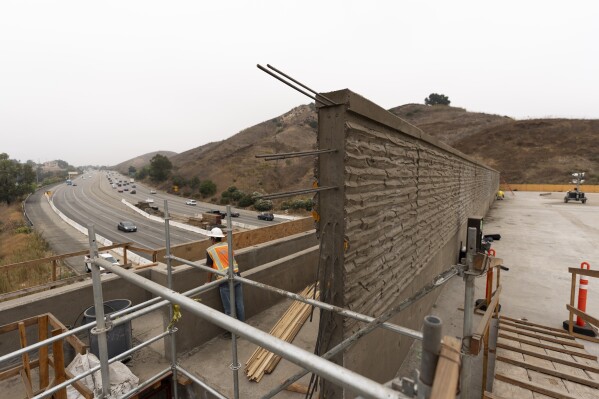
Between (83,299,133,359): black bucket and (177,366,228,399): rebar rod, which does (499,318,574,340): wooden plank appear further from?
(83,299,133,359): black bucket

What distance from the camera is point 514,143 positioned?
66.6 meters

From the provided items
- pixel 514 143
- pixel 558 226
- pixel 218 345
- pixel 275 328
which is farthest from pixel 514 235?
pixel 514 143

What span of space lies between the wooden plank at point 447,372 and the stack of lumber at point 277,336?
10.6 feet

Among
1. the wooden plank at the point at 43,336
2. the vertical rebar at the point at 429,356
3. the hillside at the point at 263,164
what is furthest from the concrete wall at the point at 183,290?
the hillside at the point at 263,164

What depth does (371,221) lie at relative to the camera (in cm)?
382

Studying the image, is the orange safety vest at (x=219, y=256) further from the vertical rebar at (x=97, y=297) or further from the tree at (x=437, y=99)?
the tree at (x=437, y=99)

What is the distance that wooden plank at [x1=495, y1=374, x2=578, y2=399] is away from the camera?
3.78 m

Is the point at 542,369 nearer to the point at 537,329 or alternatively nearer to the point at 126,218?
the point at 537,329

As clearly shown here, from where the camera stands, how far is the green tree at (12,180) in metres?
58.1

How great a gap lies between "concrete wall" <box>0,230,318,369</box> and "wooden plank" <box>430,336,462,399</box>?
4.77 metres

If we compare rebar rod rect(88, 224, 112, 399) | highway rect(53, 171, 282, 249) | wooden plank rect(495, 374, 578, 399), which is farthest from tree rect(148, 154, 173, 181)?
wooden plank rect(495, 374, 578, 399)

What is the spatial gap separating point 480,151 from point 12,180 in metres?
97.3

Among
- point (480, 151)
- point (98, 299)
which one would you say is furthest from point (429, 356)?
point (480, 151)

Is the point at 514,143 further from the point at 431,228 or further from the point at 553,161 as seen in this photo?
the point at 431,228
